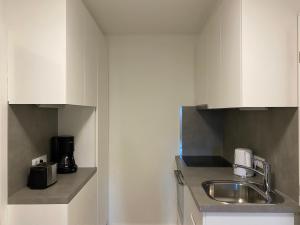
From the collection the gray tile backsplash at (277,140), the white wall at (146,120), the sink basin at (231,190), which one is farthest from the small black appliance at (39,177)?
the gray tile backsplash at (277,140)

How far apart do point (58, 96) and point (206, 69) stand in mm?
1401

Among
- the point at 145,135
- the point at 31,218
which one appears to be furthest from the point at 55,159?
the point at 145,135

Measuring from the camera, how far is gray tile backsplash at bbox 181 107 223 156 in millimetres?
3084

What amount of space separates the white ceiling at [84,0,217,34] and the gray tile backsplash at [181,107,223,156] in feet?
3.25

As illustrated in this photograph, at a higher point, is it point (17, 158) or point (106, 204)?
point (17, 158)

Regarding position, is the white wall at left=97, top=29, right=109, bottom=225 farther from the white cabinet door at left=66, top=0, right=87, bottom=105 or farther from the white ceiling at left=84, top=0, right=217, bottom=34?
the white cabinet door at left=66, top=0, right=87, bottom=105

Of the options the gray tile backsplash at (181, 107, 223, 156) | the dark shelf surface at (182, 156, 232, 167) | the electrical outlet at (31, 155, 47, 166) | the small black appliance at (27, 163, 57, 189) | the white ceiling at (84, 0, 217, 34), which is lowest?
the dark shelf surface at (182, 156, 232, 167)

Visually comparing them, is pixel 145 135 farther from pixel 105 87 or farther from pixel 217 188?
pixel 217 188

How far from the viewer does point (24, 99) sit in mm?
1622

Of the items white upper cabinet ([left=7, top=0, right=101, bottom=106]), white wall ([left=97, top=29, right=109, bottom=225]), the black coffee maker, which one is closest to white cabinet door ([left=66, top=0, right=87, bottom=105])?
white upper cabinet ([left=7, top=0, right=101, bottom=106])

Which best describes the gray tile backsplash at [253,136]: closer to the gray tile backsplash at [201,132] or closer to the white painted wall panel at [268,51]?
the gray tile backsplash at [201,132]

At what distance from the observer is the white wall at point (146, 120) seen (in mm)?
3076

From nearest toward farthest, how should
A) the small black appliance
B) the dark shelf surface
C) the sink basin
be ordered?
the small black appliance
the sink basin
the dark shelf surface

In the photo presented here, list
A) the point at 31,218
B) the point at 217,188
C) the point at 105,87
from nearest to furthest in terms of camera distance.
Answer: the point at 31,218 → the point at 217,188 → the point at 105,87
